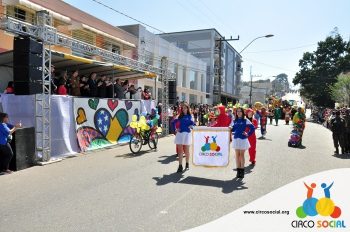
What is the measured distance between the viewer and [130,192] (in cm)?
725

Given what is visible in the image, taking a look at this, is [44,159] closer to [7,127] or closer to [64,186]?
[7,127]

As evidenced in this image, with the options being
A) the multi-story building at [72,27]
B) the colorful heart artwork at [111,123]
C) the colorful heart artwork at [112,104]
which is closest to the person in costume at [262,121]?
the colorful heart artwork at [111,123]

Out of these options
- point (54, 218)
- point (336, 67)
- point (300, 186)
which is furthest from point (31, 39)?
point (336, 67)

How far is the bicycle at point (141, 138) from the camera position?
12915mm

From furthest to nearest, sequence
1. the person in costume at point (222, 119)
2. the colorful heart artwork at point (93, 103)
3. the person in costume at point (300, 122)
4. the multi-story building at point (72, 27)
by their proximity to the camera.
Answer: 1. the multi-story building at point (72, 27)
2. the person in costume at point (300, 122)
3. the colorful heart artwork at point (93, 103)
4. the person in costume at point (222, 119)

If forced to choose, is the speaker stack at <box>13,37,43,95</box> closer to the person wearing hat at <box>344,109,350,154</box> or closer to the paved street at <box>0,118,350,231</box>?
the paved street at <box>0,118,350,231</box>

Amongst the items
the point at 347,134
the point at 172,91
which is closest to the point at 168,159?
the point at 347,134

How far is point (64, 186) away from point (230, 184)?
3746 mm

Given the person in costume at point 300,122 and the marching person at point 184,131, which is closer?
the marching person at point 184,131

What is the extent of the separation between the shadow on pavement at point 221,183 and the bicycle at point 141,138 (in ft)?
15.6

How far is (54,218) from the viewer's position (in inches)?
224

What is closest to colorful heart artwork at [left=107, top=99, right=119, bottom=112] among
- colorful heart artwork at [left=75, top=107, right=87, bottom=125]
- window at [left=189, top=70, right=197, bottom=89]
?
colorful heart artwork at [left=75, top=107, right=87, bottom=125]

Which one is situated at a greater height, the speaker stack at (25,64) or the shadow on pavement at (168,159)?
the speaker stack at (25,64)

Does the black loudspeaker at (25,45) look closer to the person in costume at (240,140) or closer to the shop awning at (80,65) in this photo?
the shop awning at (80,65)
